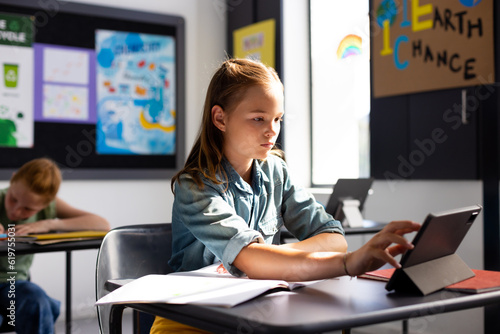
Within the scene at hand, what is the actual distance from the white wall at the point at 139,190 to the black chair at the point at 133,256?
2.64 metres

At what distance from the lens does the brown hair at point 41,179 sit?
2.75 m

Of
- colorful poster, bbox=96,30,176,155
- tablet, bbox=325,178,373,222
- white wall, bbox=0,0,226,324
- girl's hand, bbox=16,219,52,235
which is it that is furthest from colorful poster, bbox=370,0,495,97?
girl's hand, bbox=16,219,52,235

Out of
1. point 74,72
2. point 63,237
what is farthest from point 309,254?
point 74,72

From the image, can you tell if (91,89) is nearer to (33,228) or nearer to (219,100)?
(33,228)

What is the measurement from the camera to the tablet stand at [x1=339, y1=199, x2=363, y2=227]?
277 centimetres

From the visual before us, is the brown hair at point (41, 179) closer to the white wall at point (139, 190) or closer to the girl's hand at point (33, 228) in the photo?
the girl's hand at point (33, 228)

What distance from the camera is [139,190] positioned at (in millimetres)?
4508

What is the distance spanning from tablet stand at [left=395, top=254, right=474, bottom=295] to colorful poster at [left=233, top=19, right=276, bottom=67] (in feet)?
11.1

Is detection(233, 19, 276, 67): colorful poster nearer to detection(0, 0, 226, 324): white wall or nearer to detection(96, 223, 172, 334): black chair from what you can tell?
detection(0, 0, 226, 324): white wall

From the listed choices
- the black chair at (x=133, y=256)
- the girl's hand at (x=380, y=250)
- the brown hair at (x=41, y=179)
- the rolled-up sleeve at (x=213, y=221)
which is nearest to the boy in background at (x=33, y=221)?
the brown hair at (x=41, y=179)

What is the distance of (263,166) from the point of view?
1.48 metres

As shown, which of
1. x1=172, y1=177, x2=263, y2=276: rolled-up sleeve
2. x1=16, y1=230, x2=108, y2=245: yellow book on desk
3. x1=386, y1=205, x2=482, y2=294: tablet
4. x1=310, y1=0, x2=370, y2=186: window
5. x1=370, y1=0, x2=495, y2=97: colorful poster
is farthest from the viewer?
x1=310, y1=0, x2=370, y2=186: window

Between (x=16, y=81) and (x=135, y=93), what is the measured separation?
84 centimetres

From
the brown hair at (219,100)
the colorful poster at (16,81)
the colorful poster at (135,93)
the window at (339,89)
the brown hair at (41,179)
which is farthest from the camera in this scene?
the colorful poster at (135,93)
